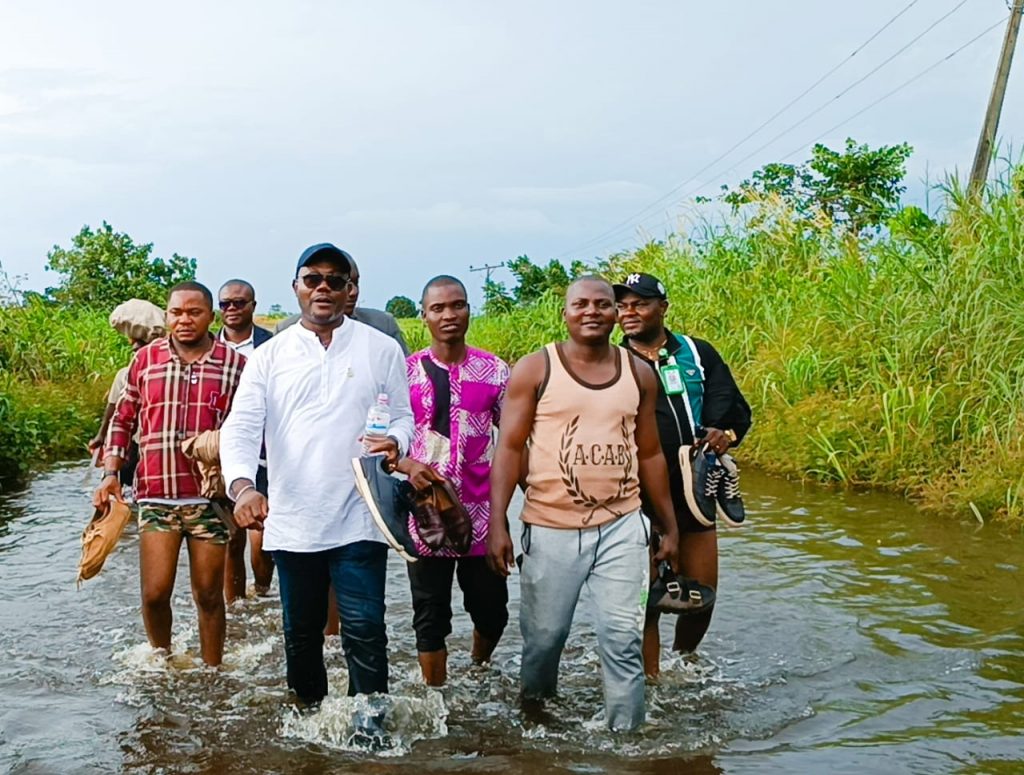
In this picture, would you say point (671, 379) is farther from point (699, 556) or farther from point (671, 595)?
point (671, 595)

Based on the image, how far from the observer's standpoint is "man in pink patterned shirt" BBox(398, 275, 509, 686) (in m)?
5.36

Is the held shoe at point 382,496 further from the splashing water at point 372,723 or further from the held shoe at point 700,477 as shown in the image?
the held shoe at point 700,477

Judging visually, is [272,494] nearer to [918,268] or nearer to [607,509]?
[607,509]

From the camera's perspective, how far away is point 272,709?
18.1 feet

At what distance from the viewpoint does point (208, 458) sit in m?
5.30

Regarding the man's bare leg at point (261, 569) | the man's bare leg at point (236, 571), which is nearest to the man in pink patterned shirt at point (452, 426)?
the man's bare leg at point (236, 571)

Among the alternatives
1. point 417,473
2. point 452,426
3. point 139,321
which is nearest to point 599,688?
point 452,426

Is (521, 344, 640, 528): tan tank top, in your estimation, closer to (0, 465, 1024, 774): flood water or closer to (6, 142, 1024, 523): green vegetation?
(0, 465, 1024, 774): flood water

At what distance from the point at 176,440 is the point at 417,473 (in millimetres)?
1436

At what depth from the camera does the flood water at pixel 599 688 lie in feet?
16.1

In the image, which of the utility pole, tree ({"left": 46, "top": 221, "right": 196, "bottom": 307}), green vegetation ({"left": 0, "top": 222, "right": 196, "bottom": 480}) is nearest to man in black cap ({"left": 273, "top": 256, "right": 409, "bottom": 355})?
green vegetation ({"left": 0, "top": 222, "right": 196, "bottom": 480})

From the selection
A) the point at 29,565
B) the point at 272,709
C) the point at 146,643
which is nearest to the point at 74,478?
the point at 29,565

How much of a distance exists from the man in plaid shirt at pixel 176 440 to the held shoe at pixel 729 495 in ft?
7.54

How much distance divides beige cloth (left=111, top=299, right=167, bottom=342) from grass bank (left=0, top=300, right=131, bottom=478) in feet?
19.2
